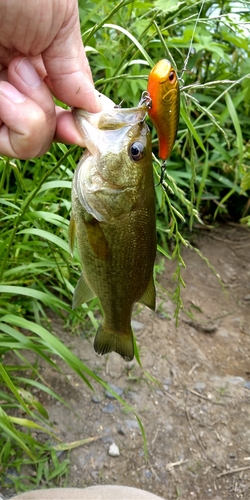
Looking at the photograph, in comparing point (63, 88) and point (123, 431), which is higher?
point (63, 88)

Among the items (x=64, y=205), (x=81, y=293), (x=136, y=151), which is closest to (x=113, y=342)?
(x=81, y=293)

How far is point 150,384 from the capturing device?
255 cm

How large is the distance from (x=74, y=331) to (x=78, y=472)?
70cm

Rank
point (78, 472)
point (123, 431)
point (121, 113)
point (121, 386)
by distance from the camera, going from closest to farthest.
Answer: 1. point (121, 113)
2. point (78, 472)
3. point (123, 431)
4. point (121, 386)

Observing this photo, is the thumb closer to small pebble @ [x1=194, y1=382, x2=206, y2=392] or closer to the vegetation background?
the vegetation background

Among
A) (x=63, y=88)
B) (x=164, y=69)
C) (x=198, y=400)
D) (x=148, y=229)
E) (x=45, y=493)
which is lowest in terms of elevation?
(x=198, y=400)

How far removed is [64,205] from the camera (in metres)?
2.28

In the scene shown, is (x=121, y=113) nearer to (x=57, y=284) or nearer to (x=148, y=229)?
(x=148, y=229)

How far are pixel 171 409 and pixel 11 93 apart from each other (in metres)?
1.78

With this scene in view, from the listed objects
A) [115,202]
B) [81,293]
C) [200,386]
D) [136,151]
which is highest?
[136,151]

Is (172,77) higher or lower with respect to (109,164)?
higher

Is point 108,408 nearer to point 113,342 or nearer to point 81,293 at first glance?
point 113,342

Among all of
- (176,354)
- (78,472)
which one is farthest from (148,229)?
(176,354)

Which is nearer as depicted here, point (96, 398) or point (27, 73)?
point (27, 73)
